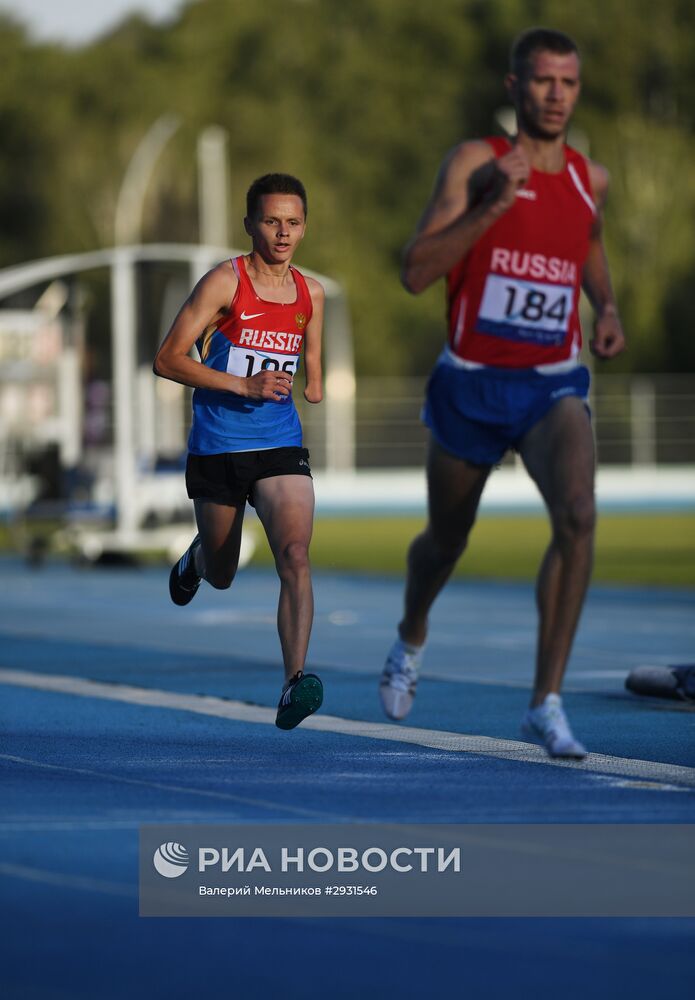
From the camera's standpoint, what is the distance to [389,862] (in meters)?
5.44

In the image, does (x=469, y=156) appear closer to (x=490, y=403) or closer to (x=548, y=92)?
(x=548, y=92)

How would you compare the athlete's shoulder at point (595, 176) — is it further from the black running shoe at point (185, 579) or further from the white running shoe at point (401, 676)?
the black running shoe at point (185, 579)

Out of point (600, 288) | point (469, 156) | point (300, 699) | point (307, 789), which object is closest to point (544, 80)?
point (469, 156)

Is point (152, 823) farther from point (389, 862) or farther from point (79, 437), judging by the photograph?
point (79, 437)

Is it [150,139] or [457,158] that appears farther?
[150,139]

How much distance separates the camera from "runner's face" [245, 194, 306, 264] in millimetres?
7820

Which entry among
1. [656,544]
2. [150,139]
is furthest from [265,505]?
[150,139]

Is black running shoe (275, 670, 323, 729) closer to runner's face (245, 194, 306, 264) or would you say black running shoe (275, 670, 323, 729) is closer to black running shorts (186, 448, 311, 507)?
black running shorts (186, 448, 311, 507)

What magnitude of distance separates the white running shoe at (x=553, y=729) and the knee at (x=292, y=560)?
42.3 inches

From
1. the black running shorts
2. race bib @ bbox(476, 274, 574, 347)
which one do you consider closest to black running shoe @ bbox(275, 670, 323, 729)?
the black running shorts

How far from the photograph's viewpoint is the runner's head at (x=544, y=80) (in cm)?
728

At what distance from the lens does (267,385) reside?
24.8 ft

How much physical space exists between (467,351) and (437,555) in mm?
903
